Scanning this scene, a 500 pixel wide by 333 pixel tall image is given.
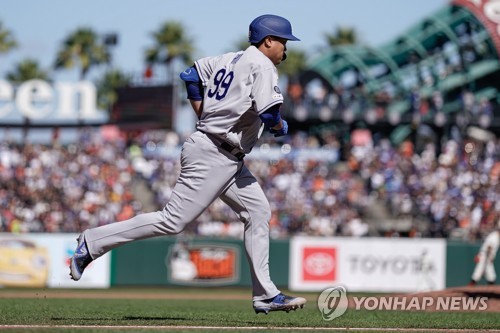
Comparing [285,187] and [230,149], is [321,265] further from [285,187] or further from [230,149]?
[230,149]

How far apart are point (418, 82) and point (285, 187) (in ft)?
49.4

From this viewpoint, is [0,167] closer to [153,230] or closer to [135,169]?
[135,169]

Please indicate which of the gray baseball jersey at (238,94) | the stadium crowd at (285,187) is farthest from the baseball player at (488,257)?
the gray baseball jersey at (238,94)

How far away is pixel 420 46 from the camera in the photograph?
40.7 metres

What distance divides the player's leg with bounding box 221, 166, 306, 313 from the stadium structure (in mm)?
30070

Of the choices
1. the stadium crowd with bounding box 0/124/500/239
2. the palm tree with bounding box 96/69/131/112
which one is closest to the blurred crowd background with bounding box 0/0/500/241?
the stadium crowd with bounding box 0/124/500/239

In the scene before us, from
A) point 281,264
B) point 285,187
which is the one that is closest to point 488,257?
point 281,264

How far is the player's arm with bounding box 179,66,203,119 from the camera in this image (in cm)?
693

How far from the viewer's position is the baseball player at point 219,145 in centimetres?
658

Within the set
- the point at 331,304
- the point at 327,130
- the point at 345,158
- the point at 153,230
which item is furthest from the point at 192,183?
the point at 327,130

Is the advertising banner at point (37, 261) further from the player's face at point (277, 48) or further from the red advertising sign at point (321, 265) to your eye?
the player's face at point (277, 48)

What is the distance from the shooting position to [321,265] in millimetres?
21234

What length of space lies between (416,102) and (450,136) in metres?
1.89

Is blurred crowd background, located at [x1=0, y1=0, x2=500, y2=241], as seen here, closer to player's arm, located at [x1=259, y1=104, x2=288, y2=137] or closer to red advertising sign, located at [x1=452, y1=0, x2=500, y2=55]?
red advertising sign, located at [x1=452, y1=0, x2=500, y2=55]
